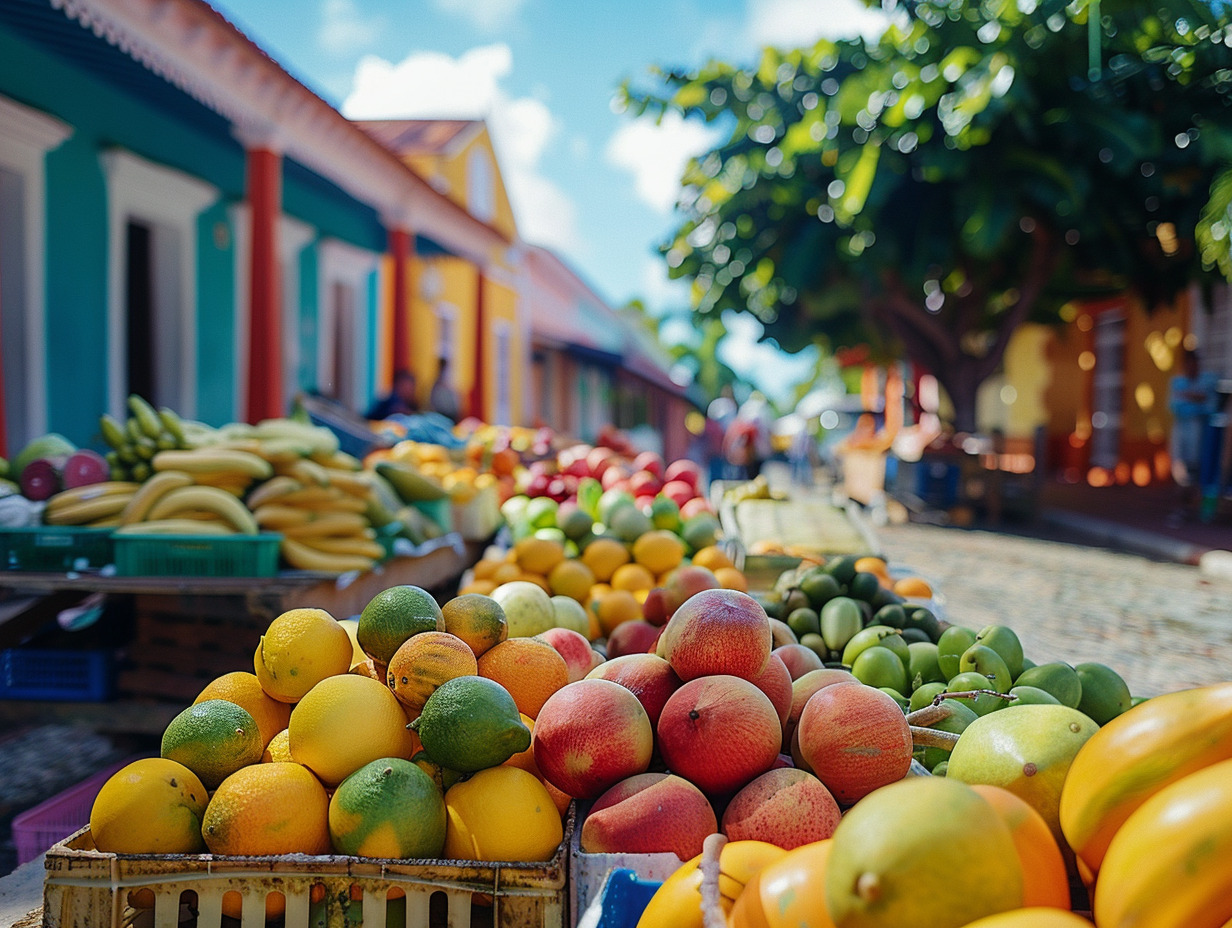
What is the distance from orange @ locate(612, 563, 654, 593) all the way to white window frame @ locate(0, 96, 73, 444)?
513cm

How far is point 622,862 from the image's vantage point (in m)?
1.56

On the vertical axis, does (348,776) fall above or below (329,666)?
below

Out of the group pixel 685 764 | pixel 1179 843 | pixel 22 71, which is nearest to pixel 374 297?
pixel 22 71

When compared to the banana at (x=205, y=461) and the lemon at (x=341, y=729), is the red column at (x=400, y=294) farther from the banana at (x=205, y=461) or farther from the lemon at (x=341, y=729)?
the lemon at (x=341, y=729)

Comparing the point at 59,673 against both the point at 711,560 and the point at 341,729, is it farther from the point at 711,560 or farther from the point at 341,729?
the point at 711,560

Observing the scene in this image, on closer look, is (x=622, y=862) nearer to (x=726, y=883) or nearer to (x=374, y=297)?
(x=726, y=883)

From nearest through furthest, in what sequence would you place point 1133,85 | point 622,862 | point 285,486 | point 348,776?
point 622,862 < point 348,776 < point 285,486 < point 1133,85

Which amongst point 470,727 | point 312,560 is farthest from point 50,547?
point 470,727

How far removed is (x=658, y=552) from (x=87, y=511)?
257cm

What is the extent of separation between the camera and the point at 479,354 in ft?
46.7

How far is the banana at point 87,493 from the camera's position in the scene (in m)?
3.80

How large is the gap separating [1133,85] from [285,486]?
12.9 m

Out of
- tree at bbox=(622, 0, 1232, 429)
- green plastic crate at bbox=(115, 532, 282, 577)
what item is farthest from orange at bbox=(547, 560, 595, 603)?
tree at bbox=(622, 0, 1232, 429)

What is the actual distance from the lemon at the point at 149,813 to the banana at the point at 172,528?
2.12m
